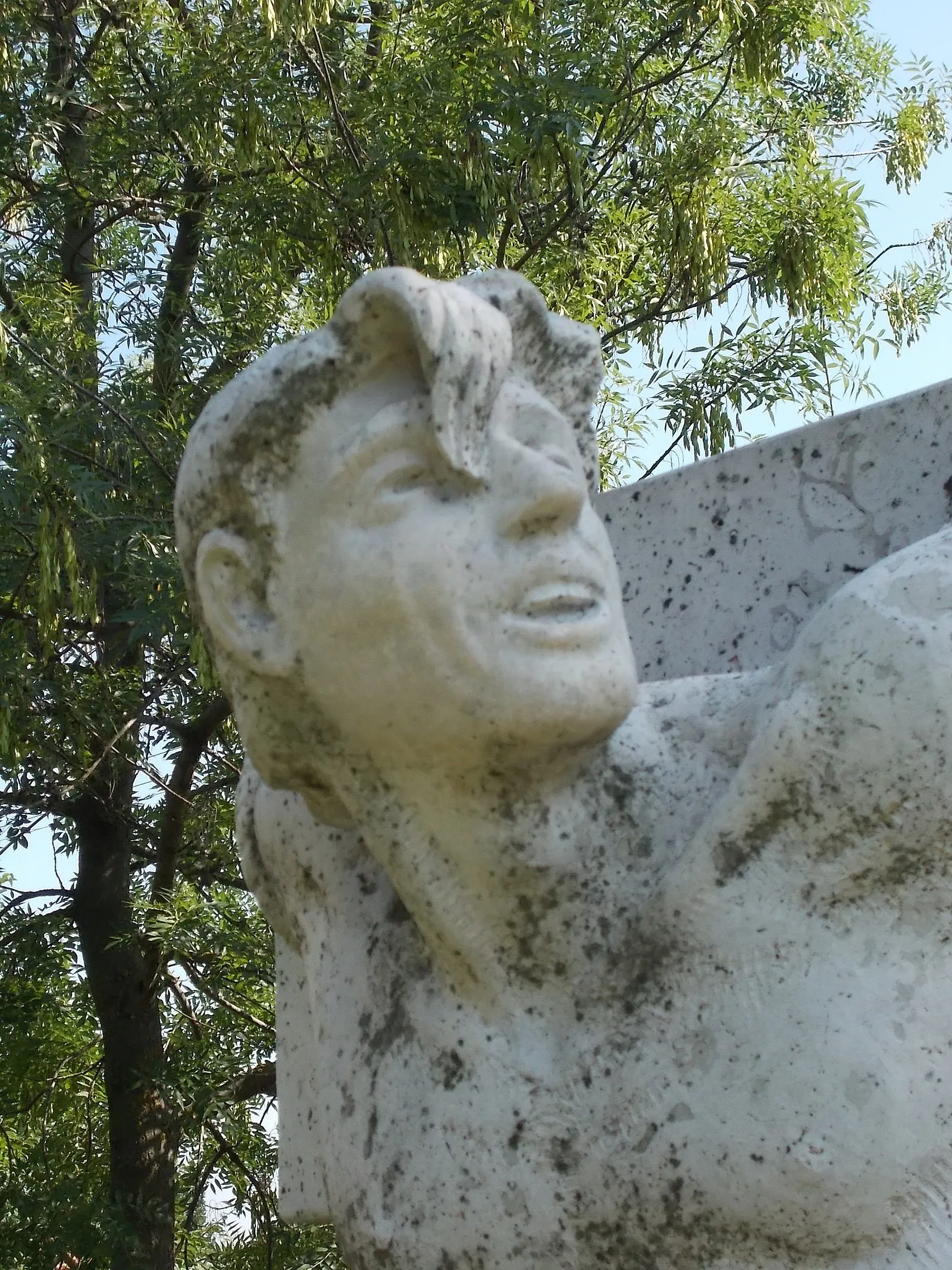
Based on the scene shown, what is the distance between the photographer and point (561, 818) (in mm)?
1610

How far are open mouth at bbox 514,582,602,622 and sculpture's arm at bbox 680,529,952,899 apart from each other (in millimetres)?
219

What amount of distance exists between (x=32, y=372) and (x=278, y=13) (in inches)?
56.4

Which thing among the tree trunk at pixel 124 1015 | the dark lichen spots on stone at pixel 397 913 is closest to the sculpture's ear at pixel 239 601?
the dark lichen spots on stone at pixel 397 913

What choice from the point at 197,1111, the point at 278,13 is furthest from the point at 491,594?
the point at 197,1111

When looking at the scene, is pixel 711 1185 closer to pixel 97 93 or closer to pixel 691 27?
pixel 691 27

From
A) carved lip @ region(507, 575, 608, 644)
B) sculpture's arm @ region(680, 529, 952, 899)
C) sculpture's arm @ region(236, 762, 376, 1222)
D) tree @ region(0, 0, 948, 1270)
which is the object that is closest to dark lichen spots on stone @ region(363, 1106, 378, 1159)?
sculpture's arm @ region(236, 762, 376, 1222)

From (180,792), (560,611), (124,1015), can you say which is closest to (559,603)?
(560,611)

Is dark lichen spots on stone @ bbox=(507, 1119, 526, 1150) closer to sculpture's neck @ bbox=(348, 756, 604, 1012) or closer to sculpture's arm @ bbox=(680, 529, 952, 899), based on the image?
sculpture's neck @ bbox=(348, 756, 604, 1012)

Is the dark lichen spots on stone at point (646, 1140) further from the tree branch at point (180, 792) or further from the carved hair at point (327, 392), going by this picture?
the tree branch at point (180, 792)

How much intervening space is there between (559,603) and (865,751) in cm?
33

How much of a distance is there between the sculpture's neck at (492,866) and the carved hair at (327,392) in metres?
0.13

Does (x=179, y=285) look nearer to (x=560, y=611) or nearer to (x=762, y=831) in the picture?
(x=560, y=611)

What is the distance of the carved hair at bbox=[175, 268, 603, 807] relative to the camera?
1.51 meters

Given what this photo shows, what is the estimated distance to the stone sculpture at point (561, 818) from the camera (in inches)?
57.5
